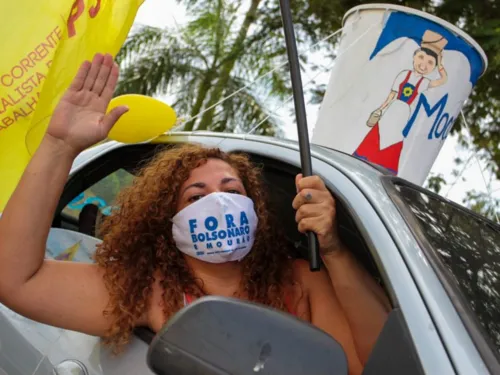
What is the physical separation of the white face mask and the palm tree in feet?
33.5

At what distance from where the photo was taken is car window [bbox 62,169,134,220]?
2.93 meters

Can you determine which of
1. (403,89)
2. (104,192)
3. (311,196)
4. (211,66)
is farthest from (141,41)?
(311,196)

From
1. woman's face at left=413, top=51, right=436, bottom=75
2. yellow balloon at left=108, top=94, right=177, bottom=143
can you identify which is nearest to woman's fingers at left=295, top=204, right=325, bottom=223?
yellow balloon at left=108, top=94, right=177, bottom=143

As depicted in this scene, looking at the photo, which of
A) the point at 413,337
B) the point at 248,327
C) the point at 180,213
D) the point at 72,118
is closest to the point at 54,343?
the point at 180,213

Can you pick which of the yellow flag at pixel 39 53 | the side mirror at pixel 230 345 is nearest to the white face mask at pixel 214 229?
the yellow flag at pixel 39 53

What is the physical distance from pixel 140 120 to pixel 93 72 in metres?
0.71

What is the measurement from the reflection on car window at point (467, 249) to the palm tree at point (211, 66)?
10.2 metres

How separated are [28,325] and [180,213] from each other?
56 centimetres

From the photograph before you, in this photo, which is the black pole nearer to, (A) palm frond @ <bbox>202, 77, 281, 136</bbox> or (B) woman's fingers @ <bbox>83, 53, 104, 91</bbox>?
(B) woman's fingers @ <bbox>83, 53, 104, 91</bbox>

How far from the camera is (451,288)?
1.48 m

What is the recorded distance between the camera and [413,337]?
1357mm

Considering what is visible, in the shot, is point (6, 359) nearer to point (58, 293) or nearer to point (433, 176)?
point (58, 293)

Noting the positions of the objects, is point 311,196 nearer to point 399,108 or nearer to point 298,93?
point 298,93

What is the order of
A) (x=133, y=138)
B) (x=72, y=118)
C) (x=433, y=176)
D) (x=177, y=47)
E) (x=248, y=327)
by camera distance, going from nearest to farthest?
(x=248, y=327)
(x=72, y=118)
(x=133, y=138)
(x=433, y=176)
(x=177, y=47)
